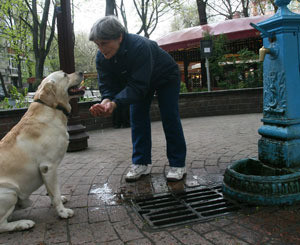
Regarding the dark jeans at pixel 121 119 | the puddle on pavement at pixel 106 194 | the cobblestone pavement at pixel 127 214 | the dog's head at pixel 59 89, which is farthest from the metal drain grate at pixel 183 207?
the dark jeans at pixel 121 119

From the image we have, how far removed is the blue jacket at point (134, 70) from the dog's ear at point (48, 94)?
2.06ft

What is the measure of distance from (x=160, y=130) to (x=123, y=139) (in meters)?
1.40

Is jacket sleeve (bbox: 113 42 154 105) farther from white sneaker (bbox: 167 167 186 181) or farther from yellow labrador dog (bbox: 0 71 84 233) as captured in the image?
white sneaker (bbox: 167 167 186 181)

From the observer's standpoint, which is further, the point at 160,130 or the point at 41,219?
the point at 160,130

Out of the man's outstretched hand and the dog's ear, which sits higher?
the dog's ear

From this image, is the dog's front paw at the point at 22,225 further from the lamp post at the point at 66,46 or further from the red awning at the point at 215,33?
the red awning at the point at 215,33

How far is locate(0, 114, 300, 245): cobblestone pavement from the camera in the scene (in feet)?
7.19

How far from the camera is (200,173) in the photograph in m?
3.78

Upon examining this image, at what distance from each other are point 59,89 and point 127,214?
4.54 ft

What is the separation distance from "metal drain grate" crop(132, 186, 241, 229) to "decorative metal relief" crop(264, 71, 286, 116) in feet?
3.45

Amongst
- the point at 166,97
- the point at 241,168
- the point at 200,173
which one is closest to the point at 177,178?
the point at 200,173

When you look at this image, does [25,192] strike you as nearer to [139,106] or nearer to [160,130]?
[139,106]

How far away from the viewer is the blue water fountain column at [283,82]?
268 centimetres

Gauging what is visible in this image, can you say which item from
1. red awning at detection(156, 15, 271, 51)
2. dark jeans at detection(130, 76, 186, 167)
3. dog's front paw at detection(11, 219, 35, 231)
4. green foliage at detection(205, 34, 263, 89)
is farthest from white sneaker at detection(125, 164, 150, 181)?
red awning at detection(156, 15, 271, 51)
